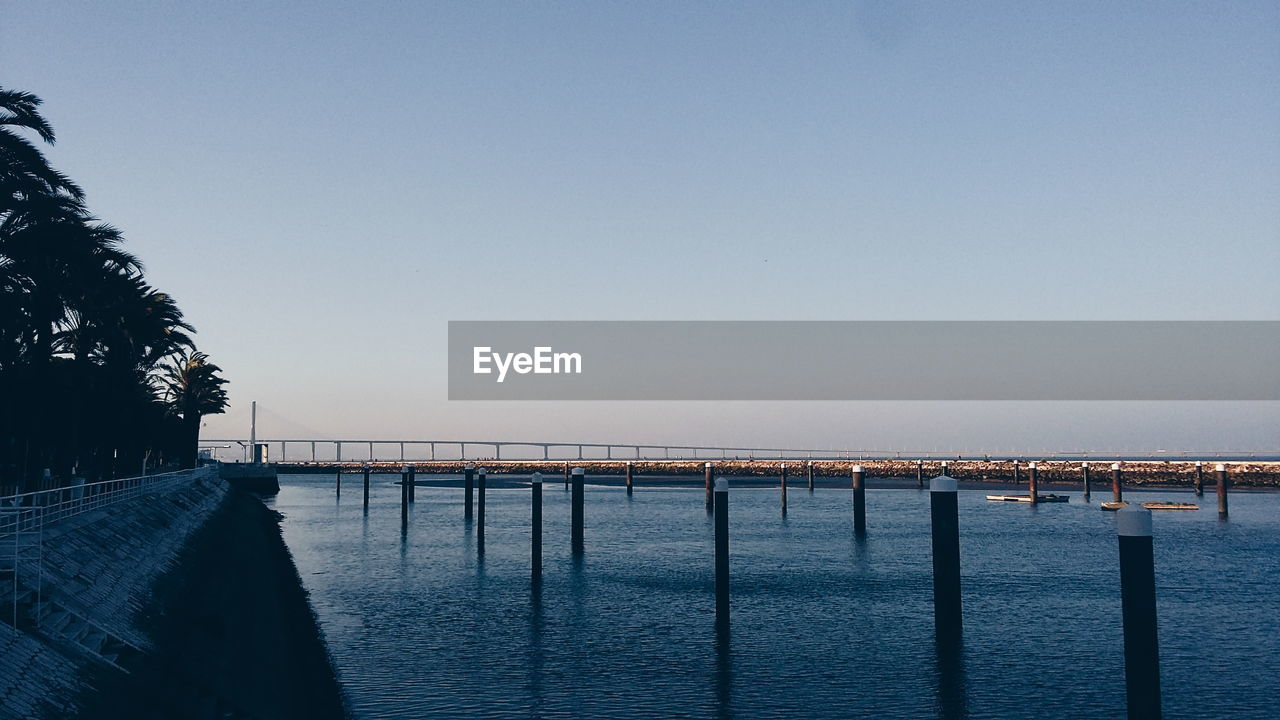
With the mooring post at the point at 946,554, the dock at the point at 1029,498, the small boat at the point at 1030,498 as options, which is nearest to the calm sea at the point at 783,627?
the mooring post at the point at 946,554

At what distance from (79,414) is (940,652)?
124 ft

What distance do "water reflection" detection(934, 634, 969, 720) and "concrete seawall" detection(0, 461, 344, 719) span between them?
11.7 meters

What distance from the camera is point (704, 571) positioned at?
41.0m

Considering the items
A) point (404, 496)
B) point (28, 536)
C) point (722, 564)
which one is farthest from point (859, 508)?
point (28, 536)

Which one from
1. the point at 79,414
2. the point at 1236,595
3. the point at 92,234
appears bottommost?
the point at 1236,595

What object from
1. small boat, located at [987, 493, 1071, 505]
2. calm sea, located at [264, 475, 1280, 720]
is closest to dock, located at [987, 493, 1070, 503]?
small boat, located at [987, 493, 1071, 505]

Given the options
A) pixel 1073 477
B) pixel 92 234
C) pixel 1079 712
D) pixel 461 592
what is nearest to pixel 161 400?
pixel 92 234

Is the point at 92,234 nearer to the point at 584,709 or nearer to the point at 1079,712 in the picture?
the point at 584,709

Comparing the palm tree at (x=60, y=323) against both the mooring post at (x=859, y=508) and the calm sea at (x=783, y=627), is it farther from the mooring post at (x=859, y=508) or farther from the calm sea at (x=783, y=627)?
the mooring post at (x=859, y=508)

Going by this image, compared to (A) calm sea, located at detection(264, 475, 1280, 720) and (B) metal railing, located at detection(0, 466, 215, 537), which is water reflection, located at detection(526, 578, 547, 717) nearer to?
(A) calm sea, located at detection(264, 475, 1280, 720)

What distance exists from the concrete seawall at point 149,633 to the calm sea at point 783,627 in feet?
4.72

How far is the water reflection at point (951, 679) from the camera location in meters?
19.5

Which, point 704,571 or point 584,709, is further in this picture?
point 704,571

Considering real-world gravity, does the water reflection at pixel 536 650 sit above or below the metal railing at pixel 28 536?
below
